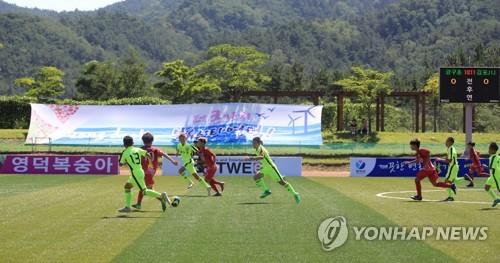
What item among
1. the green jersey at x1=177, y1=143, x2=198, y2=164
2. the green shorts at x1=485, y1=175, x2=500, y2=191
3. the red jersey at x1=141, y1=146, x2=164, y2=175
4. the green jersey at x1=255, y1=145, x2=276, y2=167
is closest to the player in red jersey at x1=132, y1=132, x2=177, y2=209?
the red jersey at x1=141, y1=146, x2=164, y2=175

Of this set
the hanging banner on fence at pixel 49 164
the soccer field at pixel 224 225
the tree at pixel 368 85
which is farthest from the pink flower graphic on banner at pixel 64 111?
the tree at pixel 368 85

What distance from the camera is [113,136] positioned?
162ft

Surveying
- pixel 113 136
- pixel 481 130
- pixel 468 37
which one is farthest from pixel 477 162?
pixel 468 37

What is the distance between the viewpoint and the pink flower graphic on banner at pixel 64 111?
50.5 meters

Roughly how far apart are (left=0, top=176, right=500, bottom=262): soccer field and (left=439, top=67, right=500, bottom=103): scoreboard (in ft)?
38.8

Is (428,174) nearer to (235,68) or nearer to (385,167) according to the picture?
(385,167)

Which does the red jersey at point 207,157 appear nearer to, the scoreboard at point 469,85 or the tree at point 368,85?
the scoreboard at point 469,85

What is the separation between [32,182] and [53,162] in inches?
298

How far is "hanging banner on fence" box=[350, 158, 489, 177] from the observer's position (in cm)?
3916

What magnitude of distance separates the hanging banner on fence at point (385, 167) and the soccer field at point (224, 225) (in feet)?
38.0

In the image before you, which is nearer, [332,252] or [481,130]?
[332,252]

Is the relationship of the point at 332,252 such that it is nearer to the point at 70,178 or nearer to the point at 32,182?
the point at 32,182

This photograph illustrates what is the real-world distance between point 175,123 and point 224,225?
3409 centimetres

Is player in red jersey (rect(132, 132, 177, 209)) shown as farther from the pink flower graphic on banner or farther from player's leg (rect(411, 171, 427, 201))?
the pink flower graphic on banner
